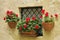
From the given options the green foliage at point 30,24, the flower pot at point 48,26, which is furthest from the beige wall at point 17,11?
the green foliage at point 30,24

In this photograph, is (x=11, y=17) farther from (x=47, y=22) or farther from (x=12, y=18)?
(x=47, y=22)

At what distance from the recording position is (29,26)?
140 inches

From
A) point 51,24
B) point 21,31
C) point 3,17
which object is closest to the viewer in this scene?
point 51,24

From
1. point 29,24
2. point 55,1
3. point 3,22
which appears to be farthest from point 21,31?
point 55,1

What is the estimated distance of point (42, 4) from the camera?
11.7ft

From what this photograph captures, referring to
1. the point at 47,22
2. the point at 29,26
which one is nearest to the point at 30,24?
the point at 29,26

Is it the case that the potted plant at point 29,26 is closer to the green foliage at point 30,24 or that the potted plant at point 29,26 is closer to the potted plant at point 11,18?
the green foliage at point 30,24

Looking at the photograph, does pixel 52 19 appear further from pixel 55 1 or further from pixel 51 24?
pixel 55 1

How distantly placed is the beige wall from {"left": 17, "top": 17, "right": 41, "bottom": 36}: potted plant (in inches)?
6.1

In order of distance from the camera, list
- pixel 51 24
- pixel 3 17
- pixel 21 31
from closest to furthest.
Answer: pixel 51 24 → pixel 21 31 → pixel 3 17

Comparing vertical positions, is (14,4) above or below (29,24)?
above

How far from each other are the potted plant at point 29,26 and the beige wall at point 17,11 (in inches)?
6.1

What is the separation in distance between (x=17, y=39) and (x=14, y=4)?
2.19 ft

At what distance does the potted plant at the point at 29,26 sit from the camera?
11.6 feet
